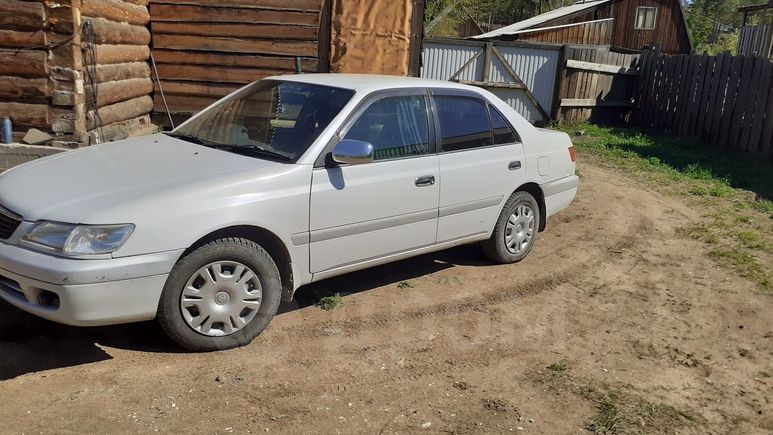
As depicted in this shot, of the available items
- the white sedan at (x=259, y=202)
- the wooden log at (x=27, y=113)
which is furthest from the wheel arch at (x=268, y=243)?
the wooden log at (x=27, y=113)

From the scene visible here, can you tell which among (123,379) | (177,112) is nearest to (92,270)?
(123,379)

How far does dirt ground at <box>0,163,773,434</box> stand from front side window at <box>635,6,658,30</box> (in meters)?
32.2

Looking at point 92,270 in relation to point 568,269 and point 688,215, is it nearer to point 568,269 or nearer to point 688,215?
point 568,269

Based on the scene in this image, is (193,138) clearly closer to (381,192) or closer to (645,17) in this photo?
(381,192)

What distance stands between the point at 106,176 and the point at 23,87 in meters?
4.25

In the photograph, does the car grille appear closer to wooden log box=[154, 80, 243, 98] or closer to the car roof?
the car roof

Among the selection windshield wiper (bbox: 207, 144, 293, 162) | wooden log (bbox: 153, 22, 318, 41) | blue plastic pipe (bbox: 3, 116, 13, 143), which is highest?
wooden log (bbox: 153, 22, 318, 41)

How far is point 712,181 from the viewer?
31.9 feet

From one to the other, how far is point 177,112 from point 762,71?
934cm

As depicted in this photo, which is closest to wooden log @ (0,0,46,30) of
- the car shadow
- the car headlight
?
the car shadow

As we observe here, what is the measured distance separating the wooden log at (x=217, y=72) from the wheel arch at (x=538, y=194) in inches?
216

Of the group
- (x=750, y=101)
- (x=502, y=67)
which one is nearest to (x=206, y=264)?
(x=750, y=101)

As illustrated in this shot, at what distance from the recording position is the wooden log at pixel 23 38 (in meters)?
7.49

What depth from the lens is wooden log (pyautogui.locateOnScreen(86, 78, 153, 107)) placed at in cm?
858
